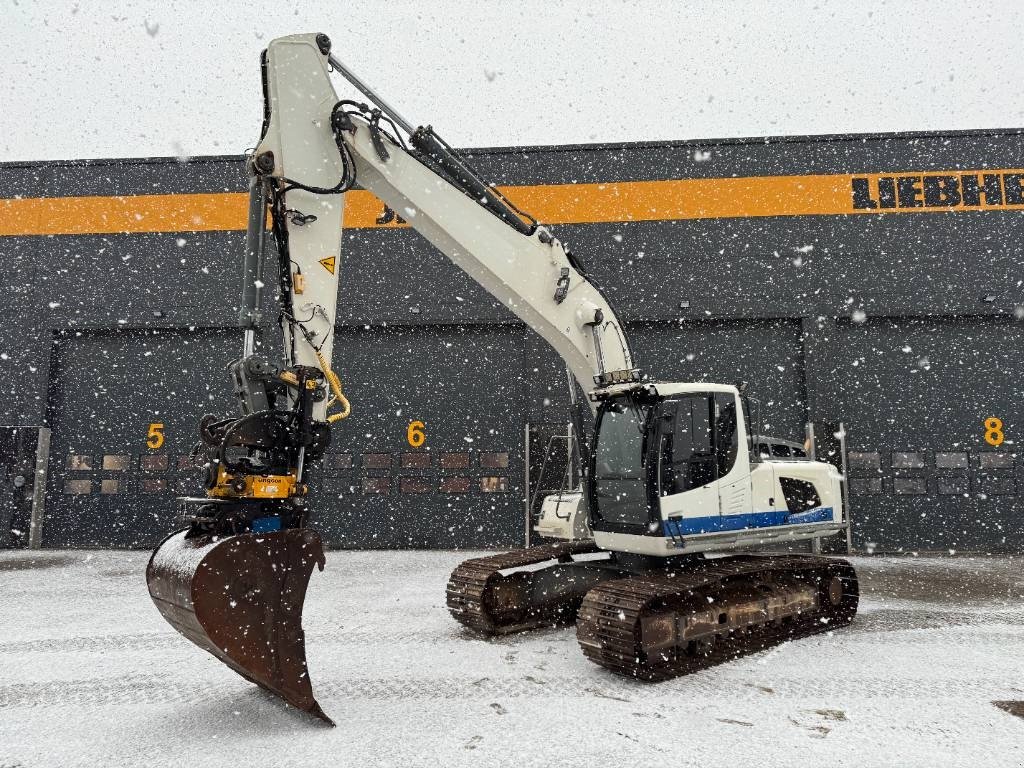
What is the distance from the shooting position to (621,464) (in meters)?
5.67

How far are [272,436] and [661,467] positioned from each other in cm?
308

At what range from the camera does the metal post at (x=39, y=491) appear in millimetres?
12359

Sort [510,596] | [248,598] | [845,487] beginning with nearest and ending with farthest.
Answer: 1. [248,598]
2. [510,596]
3. [845,487]

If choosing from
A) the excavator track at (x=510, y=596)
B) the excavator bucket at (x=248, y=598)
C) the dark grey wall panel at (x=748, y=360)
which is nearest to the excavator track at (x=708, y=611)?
the excavator track at (x=510, y=596)

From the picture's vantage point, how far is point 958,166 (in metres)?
12.3

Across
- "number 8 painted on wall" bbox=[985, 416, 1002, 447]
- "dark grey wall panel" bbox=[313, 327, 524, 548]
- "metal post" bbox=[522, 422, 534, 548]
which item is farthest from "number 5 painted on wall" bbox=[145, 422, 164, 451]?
"number 8 painted on wall" bbox=[985, 416, 1002, 447]

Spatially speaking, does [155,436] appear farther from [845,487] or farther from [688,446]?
[845,487]

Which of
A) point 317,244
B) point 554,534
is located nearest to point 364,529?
point 554,534

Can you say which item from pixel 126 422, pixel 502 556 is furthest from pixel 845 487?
pixel 126 422

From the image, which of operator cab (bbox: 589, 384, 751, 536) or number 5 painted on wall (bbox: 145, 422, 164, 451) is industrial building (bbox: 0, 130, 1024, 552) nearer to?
number 5 painted on wall (bbox: 145, 422, 164, 451)

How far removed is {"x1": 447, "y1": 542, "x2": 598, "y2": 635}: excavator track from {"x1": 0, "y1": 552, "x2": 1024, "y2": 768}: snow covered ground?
0.20 metres

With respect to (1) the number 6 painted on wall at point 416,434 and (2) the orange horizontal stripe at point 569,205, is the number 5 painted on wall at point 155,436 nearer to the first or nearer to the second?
(2) the orange horizontal stripe at point 569,205

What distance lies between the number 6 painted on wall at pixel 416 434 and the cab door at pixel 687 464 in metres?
7.58

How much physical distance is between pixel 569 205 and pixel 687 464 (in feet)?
27.6
